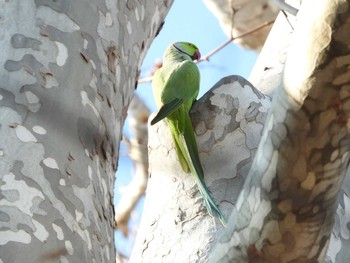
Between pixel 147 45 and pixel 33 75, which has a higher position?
pixel 147 45

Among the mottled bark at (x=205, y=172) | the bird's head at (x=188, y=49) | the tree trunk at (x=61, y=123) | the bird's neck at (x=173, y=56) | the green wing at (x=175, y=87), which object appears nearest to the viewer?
the tree trunk at (x=61, y=123)

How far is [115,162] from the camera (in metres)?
1.37

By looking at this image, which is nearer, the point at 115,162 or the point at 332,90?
the point at 332,90

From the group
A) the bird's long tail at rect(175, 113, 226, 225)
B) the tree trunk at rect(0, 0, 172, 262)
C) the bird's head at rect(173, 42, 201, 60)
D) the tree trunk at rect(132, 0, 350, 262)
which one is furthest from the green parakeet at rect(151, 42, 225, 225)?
the tree trunk at rect(132, 0, 350, 262)

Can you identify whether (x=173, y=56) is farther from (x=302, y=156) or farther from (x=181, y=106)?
(x=302, y=156)

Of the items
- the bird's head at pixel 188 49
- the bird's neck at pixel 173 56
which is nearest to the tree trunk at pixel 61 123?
the bird's neck at pixel 173 56

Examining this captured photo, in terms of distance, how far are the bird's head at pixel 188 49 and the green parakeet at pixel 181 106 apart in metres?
0.14

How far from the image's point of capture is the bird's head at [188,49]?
2326 millimetres

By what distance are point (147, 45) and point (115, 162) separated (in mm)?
333

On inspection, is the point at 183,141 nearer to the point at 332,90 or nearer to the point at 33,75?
the point at 33,75

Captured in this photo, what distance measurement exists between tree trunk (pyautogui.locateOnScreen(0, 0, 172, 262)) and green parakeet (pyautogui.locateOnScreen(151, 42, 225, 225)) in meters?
0.25

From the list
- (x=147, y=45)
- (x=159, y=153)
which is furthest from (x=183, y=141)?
(x=147, y=45)

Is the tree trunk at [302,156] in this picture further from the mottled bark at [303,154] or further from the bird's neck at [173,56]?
the bird's neck at [173,56]

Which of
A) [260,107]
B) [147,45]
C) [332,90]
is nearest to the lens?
[332,90]
